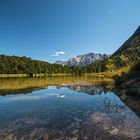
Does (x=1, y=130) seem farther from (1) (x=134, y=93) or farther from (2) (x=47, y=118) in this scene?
(1) (x=134, y=93)

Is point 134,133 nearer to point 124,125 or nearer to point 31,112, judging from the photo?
point 124,125

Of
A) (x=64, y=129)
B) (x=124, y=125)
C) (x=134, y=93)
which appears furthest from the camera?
(x=134, y=93)

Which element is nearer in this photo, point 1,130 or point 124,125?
point 1,130

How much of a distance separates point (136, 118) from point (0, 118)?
10914 millimetres

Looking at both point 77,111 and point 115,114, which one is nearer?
point 115,114

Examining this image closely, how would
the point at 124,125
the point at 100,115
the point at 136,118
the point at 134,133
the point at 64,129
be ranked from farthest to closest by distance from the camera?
the point at 100,115 < the point at 136,118 < the point at 124,125 < the point at 64,129 < the point at 134,133

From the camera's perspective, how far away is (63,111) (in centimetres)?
1984

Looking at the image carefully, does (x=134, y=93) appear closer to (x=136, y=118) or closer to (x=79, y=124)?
(x=136, y=118)

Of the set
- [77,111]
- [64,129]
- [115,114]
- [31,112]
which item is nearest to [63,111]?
[77,111]

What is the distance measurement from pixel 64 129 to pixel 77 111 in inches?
240

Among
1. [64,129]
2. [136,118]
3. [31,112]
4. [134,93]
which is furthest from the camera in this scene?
[134,93]

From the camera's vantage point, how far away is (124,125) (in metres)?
14.8

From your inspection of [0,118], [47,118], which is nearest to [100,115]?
[47,118]

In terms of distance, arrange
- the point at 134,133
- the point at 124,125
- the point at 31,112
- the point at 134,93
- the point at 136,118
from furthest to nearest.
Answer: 1. the point at 134,93
2. the point at 31,112
3. the point at 136,118
4. the point at 124,125
5. the point at 134,133
